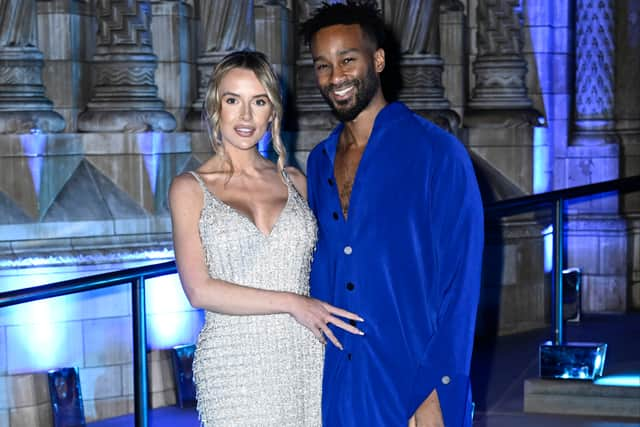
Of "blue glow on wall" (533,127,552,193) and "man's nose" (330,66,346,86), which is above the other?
"man's nose" (330,66,346,86)

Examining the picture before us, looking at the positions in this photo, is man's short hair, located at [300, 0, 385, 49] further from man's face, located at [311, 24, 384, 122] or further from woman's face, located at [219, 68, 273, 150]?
woman's face, located at [219, 68, 273, 150]

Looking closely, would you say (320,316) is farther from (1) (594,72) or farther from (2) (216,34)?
(1) (594,72)

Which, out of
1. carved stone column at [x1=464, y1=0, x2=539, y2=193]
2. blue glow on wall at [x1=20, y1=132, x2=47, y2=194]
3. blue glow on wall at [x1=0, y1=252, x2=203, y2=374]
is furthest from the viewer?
carved stone column at [x1=464, y1=0, x2=539, y2=193]

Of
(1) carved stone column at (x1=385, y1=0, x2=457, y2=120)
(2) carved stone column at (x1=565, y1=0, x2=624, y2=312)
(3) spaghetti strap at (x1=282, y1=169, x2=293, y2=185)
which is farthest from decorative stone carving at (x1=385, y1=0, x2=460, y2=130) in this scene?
(3) spaghetti strap at (x1=282, y1=169, x2=293, y2=185)

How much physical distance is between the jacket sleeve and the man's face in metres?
0.26

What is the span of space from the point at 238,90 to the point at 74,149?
179 inches

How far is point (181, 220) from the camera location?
315cm

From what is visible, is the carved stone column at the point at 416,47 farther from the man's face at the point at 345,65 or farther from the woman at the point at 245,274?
the man's face at the point at 345,65

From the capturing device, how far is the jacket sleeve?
2908mm

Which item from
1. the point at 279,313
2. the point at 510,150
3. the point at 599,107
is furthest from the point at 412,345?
the point at 599,107

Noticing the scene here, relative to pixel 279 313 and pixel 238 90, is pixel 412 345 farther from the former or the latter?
pixel 238 90

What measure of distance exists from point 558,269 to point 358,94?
10.7 feet

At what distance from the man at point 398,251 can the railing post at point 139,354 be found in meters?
1.49

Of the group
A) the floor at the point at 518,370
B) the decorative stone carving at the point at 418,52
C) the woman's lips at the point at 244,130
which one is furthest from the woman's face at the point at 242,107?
the decorative stone carving at the point at 418,52
